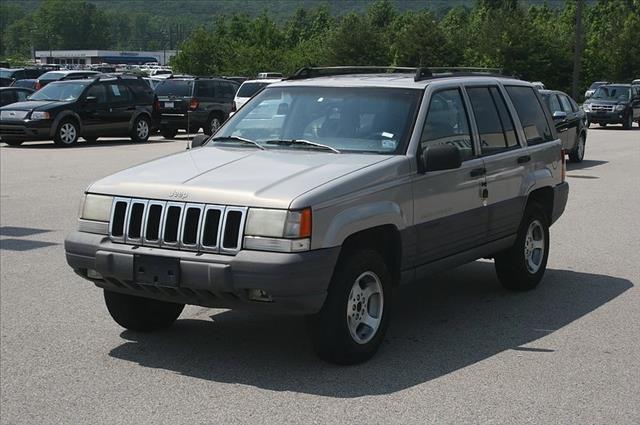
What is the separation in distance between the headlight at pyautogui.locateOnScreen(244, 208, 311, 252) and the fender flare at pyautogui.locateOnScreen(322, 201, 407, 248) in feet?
0.57

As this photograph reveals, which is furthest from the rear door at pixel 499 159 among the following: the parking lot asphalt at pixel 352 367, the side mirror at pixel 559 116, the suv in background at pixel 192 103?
the suv in background at pixel 192 103

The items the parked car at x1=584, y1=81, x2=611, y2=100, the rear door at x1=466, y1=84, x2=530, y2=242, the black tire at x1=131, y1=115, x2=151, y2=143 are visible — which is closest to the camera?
the rear door at x1=466, y1=84, x2=530, y2=242

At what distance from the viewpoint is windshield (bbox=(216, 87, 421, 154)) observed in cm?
714

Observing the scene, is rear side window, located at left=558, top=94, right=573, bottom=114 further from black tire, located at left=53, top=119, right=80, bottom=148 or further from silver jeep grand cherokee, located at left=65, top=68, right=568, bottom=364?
silver jeep grand cherokee, located at left=65, top=68, right=568, bottom=364

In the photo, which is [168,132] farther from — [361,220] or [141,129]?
[361,220]

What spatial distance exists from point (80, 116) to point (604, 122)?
69.0ft

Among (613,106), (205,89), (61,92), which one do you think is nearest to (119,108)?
(61,92)

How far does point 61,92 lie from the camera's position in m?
26.9

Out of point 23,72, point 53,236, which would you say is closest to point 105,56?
point 23,72

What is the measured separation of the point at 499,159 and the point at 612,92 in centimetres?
3385

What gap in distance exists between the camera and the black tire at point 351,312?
20.5 feet

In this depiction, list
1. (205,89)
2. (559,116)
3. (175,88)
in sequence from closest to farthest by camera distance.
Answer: (559,116)
(175,88)
(205,89)

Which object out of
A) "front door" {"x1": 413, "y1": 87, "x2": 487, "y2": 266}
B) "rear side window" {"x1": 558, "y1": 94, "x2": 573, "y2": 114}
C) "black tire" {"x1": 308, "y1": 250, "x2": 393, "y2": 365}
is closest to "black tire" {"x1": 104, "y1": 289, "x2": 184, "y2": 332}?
"black tire" {"x1": 308, "y1": 250, "x2": 393, "y2": 365}

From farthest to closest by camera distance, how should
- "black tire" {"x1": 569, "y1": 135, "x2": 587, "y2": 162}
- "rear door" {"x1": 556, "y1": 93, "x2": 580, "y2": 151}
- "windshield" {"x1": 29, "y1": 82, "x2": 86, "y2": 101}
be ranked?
"windshield" {"x1": 29, "y1": 82, "x2": 86, "y2": 101} → "black tire" {"x1": 569, "y1": 135, "x2": 587, "y2": 162} → "rear door" {"x1": 556, "y1": 93, "x2": 580, "y2": 151}
